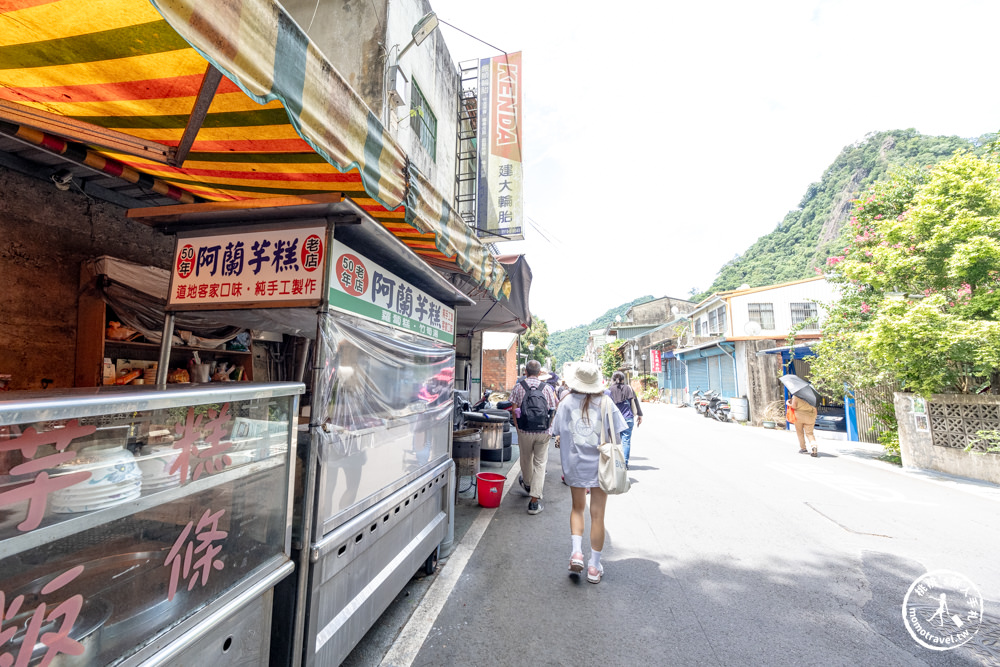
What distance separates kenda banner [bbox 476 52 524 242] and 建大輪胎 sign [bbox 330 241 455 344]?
609 centimetres

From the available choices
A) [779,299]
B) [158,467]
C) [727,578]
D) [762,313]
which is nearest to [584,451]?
[727,578]

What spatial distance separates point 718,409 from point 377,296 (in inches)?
712

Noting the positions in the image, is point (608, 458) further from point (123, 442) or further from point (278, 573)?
point (123, 442)

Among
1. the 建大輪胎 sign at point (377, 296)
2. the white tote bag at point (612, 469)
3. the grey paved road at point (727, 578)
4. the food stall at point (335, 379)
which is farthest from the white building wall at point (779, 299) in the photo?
the food stall at point (335, 379)

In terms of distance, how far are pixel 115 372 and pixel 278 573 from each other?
377cm

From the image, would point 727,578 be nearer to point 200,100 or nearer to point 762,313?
point 200,100

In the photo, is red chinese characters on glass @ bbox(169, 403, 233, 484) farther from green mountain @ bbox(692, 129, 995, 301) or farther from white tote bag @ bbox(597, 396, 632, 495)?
green mountain @ bbox(692, 129, 995, 301)

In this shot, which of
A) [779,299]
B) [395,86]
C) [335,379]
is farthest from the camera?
[779,299]

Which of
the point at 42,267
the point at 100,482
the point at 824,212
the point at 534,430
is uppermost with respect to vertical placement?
the point at 824,212

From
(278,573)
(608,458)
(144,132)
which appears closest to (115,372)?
(144,132)

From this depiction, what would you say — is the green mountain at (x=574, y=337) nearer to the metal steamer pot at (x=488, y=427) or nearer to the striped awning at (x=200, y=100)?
the metal steamer pot at (x=488, y=427)

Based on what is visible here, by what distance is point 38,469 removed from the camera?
116cm

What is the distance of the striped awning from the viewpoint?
1.46 m

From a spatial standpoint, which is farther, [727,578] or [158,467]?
[727,578]
